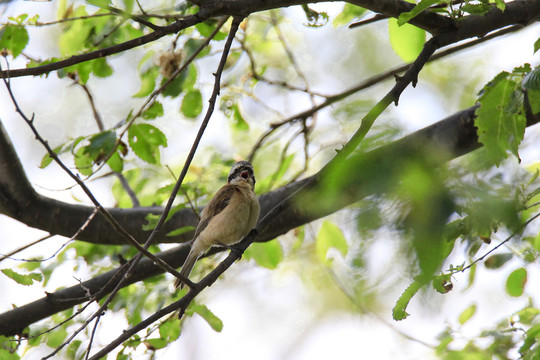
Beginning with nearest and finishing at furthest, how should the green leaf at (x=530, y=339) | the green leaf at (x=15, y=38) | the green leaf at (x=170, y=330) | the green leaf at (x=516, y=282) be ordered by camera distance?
the green leaf at (x=530, y=339), the green leaf at (x=15, y=38), the green leaf at (x=516, y=282), the green leaf at (x=170, y=330)

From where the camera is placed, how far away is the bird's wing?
5.53 metres

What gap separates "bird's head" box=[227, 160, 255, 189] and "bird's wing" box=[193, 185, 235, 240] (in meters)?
0.21

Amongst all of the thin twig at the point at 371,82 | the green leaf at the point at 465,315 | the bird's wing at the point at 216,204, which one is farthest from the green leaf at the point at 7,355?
the green leaf at the point at 465,315

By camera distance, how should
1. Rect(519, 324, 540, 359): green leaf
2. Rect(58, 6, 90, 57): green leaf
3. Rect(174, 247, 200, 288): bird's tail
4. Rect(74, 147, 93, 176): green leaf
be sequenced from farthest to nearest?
Rect(174, 247, 200, 288): bird's tail < Rect(58, 6, 90, 57): green leaf < Rect(74, 147, 93, 176): green leaf < Rect(519, 324, 540, 359): green leaf

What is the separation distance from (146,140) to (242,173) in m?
1.58

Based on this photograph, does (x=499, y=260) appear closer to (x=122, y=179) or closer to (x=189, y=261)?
(x=189, y=261)

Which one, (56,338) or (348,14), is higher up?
(348,14)

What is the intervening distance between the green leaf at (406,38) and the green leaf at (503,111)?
1.08 meters

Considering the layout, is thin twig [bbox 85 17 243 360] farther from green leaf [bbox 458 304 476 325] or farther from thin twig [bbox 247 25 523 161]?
green leaf [bbox 458 304 476 325]

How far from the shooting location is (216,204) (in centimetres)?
580

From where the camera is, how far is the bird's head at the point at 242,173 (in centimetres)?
604

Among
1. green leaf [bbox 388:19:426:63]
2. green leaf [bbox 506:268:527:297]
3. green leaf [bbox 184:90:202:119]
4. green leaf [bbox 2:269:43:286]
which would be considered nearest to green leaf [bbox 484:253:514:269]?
green leaf [bbox 506:268:527:297]

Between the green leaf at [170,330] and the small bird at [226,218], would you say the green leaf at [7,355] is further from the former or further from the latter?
the small bird at [226,218]

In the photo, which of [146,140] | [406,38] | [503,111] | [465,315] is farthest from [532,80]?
[146,140]
